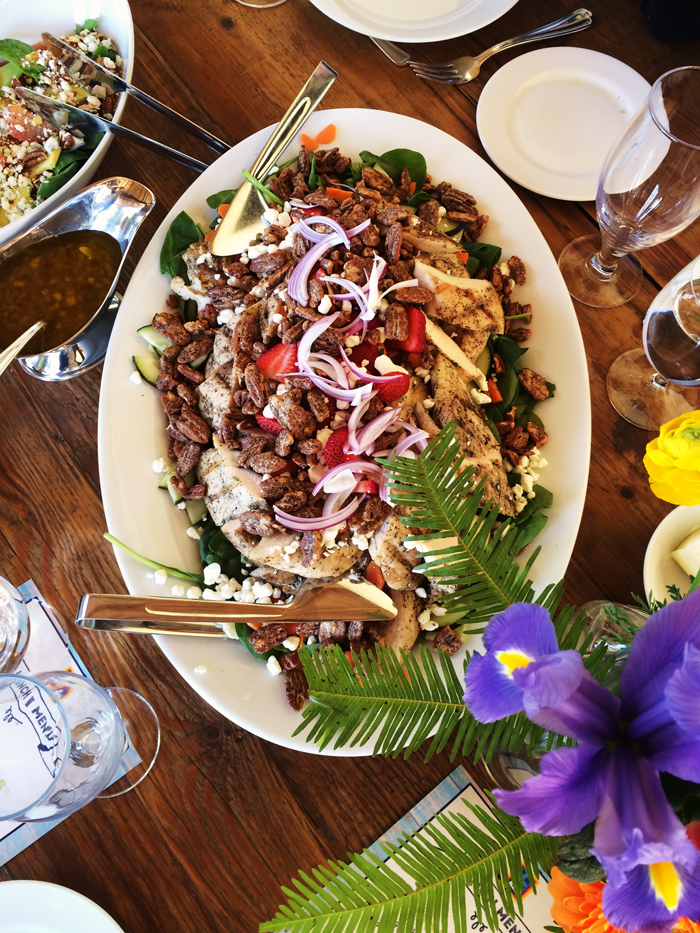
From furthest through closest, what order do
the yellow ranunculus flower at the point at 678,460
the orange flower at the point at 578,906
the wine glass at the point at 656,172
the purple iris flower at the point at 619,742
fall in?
A: the wine glass at the point at 656,172
the yellow ranunculus flower at the point at 678,460
the orange flower at the point at 578,906
the purple iris flower at the point at 619,742

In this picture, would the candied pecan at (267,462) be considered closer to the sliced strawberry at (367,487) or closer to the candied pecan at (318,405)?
the candied pecan at (318,405)

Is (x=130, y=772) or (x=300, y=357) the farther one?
(x=130, y=772)

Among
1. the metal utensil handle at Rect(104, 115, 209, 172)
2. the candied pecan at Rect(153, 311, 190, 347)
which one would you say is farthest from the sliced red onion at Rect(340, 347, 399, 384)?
the metal utensil handle at Rect(104, 115, 209, 172)

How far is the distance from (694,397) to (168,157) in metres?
1.59

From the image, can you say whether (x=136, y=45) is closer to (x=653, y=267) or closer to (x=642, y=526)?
(x=653, y=267)

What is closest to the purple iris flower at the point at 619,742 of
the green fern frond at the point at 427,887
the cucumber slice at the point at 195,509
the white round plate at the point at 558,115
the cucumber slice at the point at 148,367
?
the green fern frond at the point at 427,887

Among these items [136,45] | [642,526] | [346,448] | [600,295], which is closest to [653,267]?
[600,295]

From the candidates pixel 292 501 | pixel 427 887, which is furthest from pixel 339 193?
pixel 427 887

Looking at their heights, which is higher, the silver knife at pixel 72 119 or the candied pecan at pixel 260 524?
the silver knife at pixel 72 119

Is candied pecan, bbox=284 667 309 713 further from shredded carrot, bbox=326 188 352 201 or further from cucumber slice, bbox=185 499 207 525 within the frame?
shredded carrot, bbox=326 188 352 201

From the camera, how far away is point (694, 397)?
1816 millimetres

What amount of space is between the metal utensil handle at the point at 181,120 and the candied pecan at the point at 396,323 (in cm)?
78

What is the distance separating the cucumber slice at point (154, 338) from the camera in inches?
65.7

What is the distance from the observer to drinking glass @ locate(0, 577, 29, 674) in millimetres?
1659
